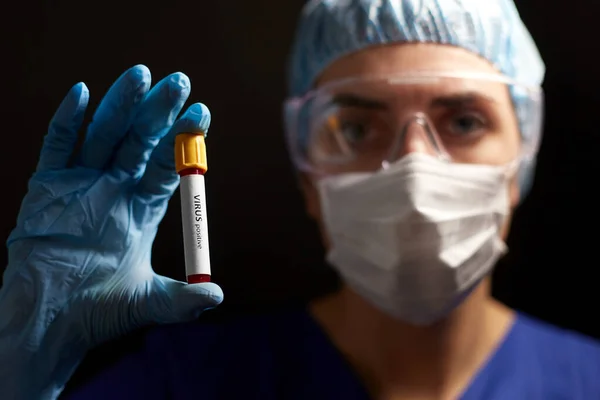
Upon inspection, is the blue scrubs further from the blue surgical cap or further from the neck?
the blue surgical cap

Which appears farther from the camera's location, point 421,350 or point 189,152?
point 421,350

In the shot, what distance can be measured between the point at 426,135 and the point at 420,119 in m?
0.03

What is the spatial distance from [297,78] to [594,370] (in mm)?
847

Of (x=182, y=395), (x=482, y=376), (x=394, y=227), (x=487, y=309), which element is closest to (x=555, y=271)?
(x=487, y=309)

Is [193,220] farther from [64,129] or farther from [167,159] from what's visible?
[64,129]

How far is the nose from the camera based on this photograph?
116 cm

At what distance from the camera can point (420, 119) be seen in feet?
3.88

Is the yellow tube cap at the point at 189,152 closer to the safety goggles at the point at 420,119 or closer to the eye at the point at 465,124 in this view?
the safety goggles at the point at 420,119

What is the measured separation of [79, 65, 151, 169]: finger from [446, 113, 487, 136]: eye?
60cm

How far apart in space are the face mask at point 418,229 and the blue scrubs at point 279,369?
0.61 feet

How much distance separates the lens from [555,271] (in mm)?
1689

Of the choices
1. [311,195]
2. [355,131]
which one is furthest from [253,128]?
[355,131]

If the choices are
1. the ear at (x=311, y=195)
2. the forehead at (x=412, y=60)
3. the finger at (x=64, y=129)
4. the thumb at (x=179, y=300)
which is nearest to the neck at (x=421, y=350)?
the ear at (x=311, y=195)

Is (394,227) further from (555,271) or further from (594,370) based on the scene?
(555,271)
